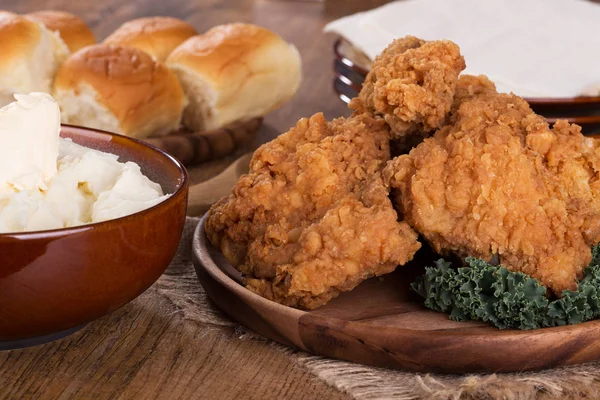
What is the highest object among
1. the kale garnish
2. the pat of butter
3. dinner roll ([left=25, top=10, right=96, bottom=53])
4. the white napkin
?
the pat of butter

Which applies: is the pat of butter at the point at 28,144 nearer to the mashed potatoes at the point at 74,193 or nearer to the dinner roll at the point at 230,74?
the mashed potatoes at the point at 74,193

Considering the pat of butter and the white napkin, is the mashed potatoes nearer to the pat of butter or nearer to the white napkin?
the pat of butter

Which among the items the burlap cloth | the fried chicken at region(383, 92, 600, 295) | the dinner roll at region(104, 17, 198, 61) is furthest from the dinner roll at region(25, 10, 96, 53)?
the burlap cloth

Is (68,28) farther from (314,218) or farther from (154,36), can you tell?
(314,218)

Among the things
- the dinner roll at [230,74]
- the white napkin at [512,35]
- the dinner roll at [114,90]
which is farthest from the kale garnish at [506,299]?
the dinner roll at [230,74]

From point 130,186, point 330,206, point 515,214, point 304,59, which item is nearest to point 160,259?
point 130,186

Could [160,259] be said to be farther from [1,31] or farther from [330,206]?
[1,31]

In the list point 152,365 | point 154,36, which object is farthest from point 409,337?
point 154,36
